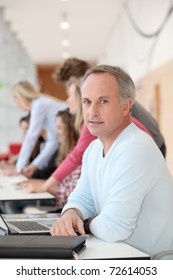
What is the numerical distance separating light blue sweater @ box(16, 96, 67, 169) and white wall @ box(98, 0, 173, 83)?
220 cm

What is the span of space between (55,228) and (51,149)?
3.01 meters

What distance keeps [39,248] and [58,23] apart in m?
11.1

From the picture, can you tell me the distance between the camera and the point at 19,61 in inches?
609

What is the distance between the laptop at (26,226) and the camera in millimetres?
2160

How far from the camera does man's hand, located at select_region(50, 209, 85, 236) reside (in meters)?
2.08

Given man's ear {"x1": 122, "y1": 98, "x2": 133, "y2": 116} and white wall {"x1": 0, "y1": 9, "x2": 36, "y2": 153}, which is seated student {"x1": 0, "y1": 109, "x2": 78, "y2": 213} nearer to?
man's ear {"x1": 122, "y1": 98, "x2": 133, "y2": 116}

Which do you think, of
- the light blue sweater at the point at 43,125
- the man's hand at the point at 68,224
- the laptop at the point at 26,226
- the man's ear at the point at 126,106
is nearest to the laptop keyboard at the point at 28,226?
the laptop at the point at 26,226

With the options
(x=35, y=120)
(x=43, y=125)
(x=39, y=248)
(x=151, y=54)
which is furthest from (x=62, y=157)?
(x=151, y=54)

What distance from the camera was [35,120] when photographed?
5293 millimetres

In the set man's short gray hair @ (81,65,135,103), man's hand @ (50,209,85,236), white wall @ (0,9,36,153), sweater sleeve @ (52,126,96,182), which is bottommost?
white wall @ (0,9,36,153)

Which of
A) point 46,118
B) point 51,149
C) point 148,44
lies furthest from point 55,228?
point 148,44

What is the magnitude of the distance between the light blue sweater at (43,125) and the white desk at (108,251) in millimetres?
3050

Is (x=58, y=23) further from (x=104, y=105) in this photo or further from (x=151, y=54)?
(x=104, y=105)

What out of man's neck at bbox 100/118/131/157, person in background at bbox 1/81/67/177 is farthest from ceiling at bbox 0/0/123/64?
man's neck at bbox 100/118/131/157
